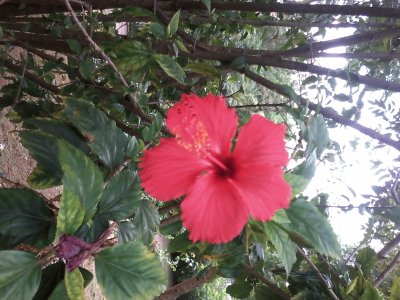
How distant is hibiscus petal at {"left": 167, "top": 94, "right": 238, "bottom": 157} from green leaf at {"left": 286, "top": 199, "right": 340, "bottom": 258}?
20 cm

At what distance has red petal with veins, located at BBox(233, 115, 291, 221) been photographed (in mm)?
601

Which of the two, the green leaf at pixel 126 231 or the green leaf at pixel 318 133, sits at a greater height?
the green leaf at pixel 318 133

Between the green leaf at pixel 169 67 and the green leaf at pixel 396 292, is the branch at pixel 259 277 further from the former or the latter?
the green leaf at pixel 169 67

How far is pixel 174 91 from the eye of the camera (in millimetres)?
1776

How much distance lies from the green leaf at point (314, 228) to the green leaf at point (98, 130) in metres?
0.38

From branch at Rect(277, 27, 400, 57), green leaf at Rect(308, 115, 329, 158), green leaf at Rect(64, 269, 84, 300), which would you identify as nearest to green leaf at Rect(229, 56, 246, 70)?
branch at Rect(277, 27, 400, 57)

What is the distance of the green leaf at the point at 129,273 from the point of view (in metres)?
0.69

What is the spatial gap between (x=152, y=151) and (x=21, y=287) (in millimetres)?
300

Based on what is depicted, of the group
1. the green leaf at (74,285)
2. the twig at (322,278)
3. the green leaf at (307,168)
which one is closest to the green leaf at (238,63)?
the green leaf at (307,168)

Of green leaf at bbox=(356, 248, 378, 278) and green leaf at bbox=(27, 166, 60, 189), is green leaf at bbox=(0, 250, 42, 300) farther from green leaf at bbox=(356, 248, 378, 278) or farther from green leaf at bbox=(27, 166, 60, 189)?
green leaf at bbox=(356, 248, 378, 278)

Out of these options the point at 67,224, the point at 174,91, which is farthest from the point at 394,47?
the point at 67,224

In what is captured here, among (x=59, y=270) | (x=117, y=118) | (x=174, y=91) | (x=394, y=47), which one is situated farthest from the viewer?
(x=174, y=91)

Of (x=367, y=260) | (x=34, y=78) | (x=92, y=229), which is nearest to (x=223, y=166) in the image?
(x=92, y=229)

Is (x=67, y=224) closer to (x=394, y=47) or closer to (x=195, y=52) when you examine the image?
(x=195, y=52)
